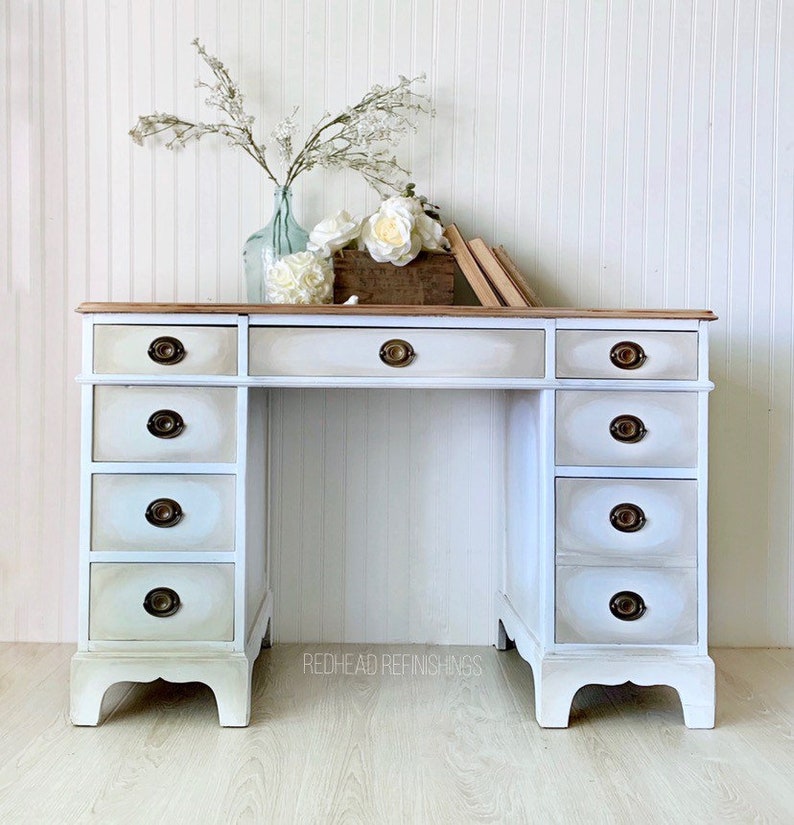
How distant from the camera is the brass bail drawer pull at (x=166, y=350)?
1.45m

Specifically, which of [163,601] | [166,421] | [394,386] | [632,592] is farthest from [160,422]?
[632,592]

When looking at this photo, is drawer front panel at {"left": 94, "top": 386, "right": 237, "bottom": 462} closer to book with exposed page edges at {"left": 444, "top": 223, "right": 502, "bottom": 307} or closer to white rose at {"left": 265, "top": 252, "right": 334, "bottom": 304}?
white rose at {"left": 265, "top": 252, "right": 334, "bottom": 304}

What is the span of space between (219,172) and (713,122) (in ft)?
4.10

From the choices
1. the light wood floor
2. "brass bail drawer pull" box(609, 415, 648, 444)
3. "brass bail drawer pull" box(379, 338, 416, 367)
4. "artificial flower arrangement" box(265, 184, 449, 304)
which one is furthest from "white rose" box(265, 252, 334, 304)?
the light wood floor

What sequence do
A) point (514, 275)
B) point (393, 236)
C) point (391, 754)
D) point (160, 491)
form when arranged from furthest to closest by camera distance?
1. point (514, 275)
2. point (393, 236)
3. point (160, 491)
4. point (391, 754)

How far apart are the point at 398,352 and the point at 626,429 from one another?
1.55ft

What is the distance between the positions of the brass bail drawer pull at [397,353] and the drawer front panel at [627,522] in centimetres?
39

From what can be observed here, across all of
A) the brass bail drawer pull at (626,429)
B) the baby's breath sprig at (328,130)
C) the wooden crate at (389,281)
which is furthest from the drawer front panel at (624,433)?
the baby's breath sprig at (328,130)

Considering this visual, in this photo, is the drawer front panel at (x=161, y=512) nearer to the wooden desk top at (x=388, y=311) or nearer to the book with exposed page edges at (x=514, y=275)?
the wooden desk top at (x=388, y=311)

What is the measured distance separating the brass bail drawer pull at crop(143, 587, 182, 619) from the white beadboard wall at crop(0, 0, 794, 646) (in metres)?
0.48

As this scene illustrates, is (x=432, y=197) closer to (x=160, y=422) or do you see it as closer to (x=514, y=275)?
(x=514, y=275)

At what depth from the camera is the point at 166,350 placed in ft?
4.76

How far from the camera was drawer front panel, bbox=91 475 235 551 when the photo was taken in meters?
1.46

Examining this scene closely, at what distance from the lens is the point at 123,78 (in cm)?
187
